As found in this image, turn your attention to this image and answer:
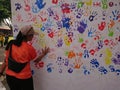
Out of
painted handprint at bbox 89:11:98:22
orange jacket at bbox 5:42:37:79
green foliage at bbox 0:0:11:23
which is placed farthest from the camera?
green foliage at bbox 0:0:11:23

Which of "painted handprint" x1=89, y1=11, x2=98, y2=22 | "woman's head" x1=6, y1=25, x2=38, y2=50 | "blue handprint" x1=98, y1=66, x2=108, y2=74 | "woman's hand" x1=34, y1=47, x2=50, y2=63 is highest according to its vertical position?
"painted handprint" x1=89, y1=11, x2=98, y2=22

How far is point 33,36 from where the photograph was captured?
15.3 feet

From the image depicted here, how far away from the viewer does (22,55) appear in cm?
432

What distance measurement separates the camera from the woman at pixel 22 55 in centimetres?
433

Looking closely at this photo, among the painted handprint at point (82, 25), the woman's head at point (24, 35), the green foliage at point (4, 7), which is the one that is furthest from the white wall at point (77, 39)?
the green foliage at point (4, 7)

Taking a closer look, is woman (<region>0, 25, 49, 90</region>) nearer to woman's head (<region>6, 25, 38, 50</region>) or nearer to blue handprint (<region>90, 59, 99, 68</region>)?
woman's head (<region>6, 25, 38, 50</region>)

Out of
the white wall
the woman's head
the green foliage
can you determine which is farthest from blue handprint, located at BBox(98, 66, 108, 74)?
the green foliage

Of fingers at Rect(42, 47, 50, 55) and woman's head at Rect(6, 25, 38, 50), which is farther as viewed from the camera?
fingers at Rect(42, 47, 50, 55)

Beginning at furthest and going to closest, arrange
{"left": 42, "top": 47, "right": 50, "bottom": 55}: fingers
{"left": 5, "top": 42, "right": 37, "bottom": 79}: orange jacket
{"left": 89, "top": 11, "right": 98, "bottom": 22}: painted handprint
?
1. {"left": 42, "top": 47, "right": 50, "bottom": 55}: fingers
2. {"left": 89, "top": 11, "right": 98, "bottom": 22}: painted handprint
3. {"left": 5, "top": 42, "right": 37, "bottom": 79}: orange jacket

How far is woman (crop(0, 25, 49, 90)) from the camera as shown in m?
4.33

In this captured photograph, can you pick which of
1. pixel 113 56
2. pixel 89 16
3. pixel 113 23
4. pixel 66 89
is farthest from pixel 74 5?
pixel 66 89

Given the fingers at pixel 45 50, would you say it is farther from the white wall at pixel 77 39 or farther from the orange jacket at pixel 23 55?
the orange jacket at pixel 23 55

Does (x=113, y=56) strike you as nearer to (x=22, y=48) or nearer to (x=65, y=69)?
(x=65, y=69)

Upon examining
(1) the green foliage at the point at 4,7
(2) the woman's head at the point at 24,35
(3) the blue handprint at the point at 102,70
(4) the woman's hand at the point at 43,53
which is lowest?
(1) the green foliage at the point at 4,7
